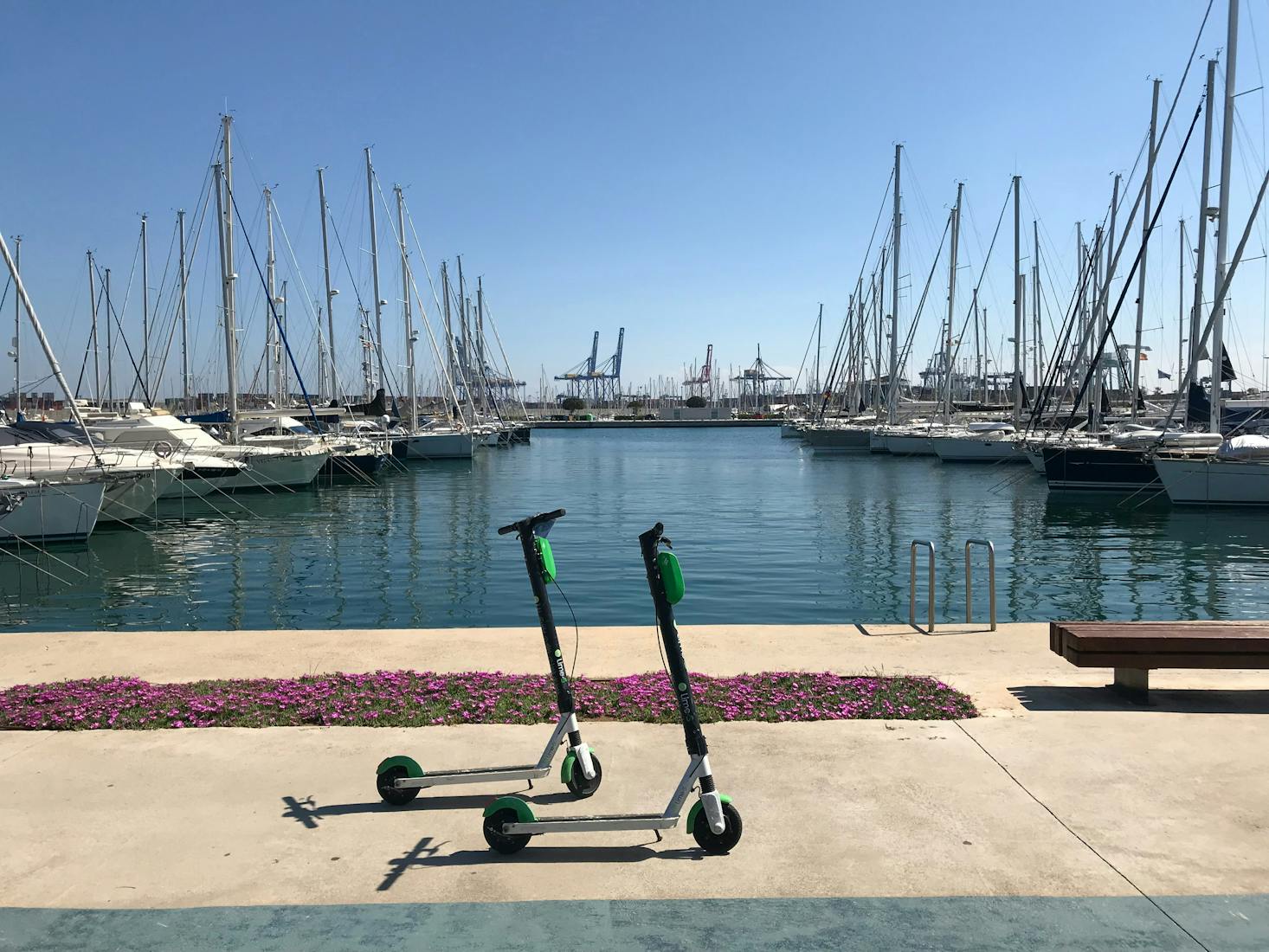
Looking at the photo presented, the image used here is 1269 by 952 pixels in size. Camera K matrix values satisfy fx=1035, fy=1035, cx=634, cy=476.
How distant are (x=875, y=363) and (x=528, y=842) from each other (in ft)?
263

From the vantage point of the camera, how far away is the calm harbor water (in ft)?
55.9

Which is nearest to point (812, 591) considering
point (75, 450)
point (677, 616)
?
point (677, 616)

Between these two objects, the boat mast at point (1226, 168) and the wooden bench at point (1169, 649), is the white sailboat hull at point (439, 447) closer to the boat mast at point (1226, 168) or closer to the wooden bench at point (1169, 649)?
the boat mast at point (1226, 168)

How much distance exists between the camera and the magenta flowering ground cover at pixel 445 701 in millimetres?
6938

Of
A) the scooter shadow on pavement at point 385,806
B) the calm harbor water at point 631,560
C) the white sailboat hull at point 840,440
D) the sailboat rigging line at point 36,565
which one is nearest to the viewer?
the scooter shadow on pavement at point 385,806

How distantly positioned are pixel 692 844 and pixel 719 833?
0.93 feet

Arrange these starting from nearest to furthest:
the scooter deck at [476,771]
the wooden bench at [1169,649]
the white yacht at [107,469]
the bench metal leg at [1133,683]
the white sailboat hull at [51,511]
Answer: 1. the scooter deck at [476,771]
2. the wooden bench at [1169,649]
3. the bench metal leg at [1133,683]
4. the white sailboat hull at [51,511]
5. the white yacht at [107,469]

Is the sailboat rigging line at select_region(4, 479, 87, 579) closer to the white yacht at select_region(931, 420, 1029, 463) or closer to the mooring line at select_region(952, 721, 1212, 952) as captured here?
the mooring line at select_region(952, 721, 1212, 952)

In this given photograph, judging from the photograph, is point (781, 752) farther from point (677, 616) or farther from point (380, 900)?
point (677, 616)

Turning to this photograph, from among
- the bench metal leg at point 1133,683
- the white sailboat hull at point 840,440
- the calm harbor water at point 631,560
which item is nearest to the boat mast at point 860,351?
the white sailboat hull at point 840,440

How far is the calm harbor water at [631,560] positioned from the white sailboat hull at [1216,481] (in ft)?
1.89

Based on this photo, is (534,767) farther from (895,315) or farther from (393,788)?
(895,315)

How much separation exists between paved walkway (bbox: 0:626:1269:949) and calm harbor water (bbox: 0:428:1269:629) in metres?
9.09

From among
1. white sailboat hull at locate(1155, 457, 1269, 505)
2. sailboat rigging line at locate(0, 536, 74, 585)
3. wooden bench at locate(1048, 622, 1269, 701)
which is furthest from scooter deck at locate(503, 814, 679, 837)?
white sailboat hull at locate(1155, 457, 1269, 505)
